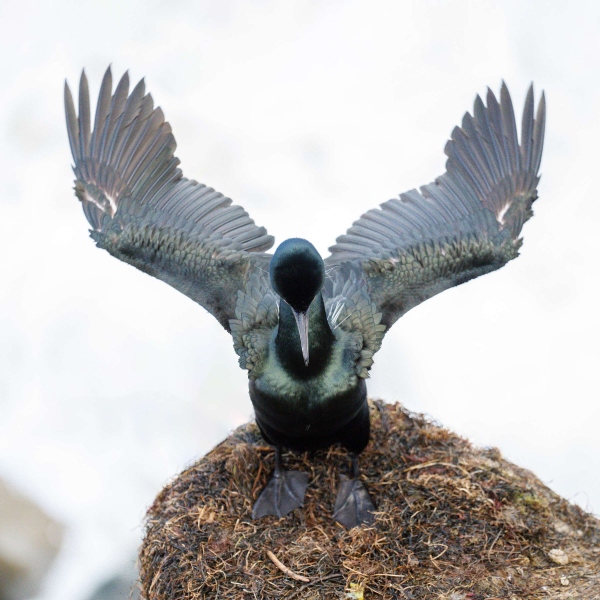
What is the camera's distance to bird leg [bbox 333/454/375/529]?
561cm

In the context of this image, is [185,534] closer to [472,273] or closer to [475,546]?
[475,546]

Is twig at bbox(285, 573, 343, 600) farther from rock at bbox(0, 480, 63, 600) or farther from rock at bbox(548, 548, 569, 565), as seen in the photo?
rock at bbox(0, 480, 63, 600)

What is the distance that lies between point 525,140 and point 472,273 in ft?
4.05

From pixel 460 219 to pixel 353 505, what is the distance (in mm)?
2228

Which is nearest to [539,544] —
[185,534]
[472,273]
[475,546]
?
[475,546]

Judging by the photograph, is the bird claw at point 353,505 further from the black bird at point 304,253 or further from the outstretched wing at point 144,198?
the outstretched wing at point 144,198

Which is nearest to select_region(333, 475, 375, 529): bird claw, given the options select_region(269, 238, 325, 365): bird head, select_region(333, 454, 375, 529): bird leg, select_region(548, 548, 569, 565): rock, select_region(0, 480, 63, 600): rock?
select_region(333, 454, 375, 529): bird leg

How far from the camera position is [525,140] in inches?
259

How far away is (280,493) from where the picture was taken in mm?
5781

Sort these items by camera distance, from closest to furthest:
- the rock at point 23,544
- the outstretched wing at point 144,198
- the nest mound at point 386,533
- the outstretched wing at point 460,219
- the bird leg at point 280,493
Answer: the nest mound at point 386,533 < the bird leg at point 280,493 < the outstretched wing at point 460,219 < the outstretched wing at point 144,198 < the rock at point 23,544

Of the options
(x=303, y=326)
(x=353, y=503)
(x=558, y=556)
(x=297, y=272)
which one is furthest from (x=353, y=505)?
(x=297, y=272)

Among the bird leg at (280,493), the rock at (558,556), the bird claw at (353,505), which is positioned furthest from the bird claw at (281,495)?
the rock at (558,556)

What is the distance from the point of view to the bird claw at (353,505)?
5609 millimetres

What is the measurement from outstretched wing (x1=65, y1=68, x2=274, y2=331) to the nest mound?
1458 millimetres
